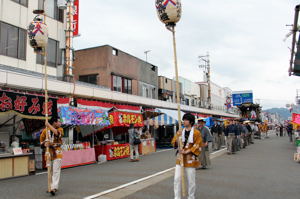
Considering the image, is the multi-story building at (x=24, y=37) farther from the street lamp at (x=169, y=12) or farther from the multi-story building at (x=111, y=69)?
the street lamp at (x=169, y=12)

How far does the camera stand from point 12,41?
13984 millimetres

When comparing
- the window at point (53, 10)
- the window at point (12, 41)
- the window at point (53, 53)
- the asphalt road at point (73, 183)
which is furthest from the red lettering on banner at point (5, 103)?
the window at point (53, 10)

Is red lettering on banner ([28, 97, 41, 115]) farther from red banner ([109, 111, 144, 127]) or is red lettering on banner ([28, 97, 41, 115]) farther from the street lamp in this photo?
the street lamp

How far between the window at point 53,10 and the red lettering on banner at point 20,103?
784cm

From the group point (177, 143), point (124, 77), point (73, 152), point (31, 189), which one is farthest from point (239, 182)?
point (124, 77)

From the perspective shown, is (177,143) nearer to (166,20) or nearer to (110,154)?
(166,20)

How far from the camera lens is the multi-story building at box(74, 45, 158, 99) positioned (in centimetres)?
2152

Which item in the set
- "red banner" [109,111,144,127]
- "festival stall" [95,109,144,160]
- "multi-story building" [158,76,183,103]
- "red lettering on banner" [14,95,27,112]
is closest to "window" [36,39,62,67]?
"festival stall" [95,109,144,160]

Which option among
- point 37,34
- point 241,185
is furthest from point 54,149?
point 241,185

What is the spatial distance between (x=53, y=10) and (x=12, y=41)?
13.0 ft

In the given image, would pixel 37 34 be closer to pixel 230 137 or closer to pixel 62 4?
pixel 62 4

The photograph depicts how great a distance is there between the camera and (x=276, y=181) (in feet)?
26.2

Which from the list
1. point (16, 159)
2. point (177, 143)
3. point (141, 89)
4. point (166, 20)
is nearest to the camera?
point (177, 143)

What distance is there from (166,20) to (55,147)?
14.1ft
